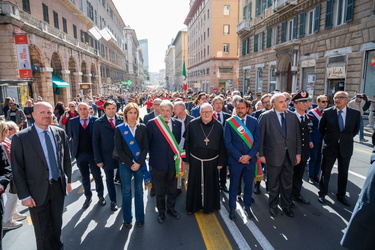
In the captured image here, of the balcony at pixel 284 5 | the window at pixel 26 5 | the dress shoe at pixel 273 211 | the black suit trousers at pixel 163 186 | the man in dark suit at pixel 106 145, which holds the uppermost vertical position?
the balcony at pixel 284 5

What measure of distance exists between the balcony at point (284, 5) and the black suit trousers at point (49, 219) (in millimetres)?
21062

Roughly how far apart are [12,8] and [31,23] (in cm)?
266

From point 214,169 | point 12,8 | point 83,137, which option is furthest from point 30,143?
point 12,8

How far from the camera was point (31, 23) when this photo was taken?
1661 centimetres

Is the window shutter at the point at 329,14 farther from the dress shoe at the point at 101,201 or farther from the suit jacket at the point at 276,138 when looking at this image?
the dress shoe at the point at 101,201

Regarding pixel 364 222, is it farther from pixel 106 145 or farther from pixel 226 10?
pixel 226 10

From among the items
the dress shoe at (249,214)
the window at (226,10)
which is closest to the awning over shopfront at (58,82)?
the dress shoe at (249,214)

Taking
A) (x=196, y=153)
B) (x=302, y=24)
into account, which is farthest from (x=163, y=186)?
(x=302, y=24)

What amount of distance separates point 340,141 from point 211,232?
3.06 meters

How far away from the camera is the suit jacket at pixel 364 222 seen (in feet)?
5.87

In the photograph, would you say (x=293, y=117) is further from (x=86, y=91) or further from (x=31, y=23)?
(x=86, y=91)

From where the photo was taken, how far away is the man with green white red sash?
13.6 feet

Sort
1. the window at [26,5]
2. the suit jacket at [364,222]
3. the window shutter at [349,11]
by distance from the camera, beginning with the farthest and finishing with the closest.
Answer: the window at [26,5] → the window shutter at [349,11] → the suit jacket at [364,222]

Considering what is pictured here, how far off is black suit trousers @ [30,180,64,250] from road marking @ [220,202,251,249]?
8.13ft
